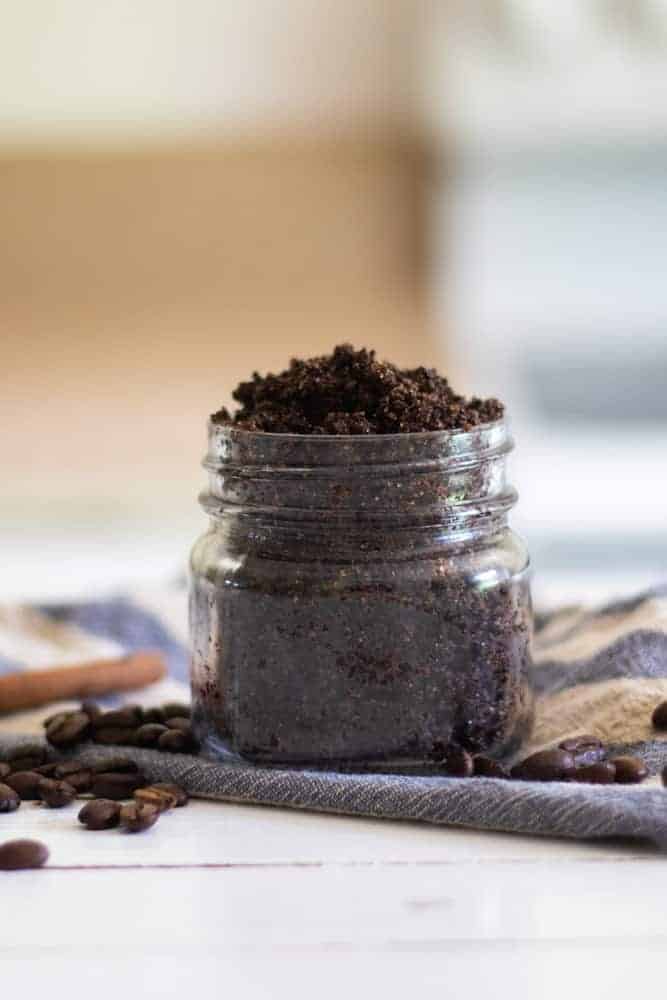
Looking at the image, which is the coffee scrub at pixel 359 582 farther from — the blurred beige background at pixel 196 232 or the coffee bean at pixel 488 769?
the blurred beige background at pixel 196 232

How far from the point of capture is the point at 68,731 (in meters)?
1.17

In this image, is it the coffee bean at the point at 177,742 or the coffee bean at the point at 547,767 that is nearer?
the coffee bean at the point at 547,767

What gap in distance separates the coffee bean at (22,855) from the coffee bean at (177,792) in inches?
5.0

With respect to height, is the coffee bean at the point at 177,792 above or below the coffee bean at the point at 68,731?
below

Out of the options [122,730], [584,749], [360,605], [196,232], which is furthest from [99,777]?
[196,232]

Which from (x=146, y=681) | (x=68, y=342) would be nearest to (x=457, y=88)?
(x=68, y=342)

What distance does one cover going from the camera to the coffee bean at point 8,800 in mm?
1031

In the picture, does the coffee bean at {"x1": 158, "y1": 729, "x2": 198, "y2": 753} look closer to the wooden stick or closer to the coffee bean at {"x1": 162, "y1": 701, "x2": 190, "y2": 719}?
the coffee bean at {"x1": 162, "y1": 701, "x2": 190, "y2": 719}

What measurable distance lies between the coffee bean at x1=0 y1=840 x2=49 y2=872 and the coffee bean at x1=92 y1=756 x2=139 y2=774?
→ 0.56 ft

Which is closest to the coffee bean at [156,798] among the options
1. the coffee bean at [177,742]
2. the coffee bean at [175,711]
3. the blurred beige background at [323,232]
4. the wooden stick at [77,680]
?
the coffee bean at [177,742]

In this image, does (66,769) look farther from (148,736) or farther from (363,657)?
(363,657)

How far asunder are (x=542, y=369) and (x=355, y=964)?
12.0 feet

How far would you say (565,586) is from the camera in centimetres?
164

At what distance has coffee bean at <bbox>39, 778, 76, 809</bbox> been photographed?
104cm
